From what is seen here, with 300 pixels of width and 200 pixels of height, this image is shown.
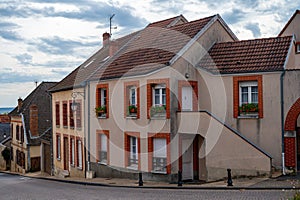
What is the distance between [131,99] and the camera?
2023cm

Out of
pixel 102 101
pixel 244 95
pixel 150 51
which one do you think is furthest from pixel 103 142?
pixel 244 95

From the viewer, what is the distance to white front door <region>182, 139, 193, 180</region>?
18797 millimetres

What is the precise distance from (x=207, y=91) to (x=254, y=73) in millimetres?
2446

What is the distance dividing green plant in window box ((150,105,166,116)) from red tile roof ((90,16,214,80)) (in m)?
1.66

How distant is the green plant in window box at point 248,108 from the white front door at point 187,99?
7.76 ft

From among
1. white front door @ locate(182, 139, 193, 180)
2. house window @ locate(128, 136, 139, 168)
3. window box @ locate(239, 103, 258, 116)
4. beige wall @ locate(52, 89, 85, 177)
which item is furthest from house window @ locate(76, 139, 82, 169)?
window box @ locate(239, 103, 258, 116)

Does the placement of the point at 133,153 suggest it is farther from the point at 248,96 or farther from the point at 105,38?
the point at 105,38

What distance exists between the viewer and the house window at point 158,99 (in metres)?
18.3

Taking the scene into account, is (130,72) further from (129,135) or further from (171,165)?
(171,165)

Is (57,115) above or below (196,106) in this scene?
below

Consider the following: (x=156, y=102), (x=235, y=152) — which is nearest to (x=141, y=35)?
(x=156, y=102)

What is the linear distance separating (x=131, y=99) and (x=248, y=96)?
5605 millimetres

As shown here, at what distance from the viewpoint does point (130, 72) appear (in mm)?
19875

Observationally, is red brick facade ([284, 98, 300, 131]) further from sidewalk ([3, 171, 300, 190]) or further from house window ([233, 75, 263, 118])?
sidewalk ([3, 171, 300, 190])
